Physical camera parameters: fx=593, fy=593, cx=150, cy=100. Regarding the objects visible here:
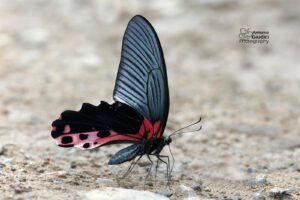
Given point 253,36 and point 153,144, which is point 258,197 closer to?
point 153,144

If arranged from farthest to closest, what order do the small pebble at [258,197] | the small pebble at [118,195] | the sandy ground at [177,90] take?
1. the sandy ground at [177,90]
2. the small pebble at [258,197]
3. the small pebble at [118,195]

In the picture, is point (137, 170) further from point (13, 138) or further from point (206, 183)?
point (13, 138)

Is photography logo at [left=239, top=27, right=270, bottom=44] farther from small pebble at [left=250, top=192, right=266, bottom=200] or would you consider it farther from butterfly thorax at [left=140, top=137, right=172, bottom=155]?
small pebble at [left=250, top=192, right=266, bottom=200]

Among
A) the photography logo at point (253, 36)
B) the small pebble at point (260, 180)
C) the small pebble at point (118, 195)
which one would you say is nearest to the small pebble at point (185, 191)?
the small pebble at point (118, 195)

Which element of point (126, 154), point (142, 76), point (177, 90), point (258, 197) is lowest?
point (258, 197)

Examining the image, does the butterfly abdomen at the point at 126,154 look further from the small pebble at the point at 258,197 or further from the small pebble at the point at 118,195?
the small pebble at the point at 258,197

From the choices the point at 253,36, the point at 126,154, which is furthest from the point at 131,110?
the point at 253,36
